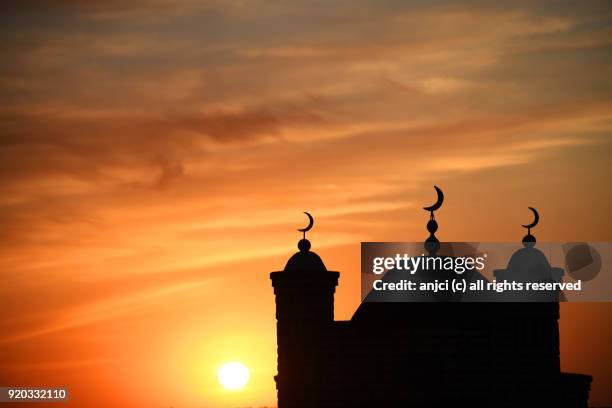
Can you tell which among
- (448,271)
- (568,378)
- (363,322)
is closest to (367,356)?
(363,322)

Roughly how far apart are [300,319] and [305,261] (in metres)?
2.11

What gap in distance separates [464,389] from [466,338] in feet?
6.02

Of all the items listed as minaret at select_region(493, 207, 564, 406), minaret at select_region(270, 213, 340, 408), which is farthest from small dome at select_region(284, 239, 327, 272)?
minaret at select_region(493, 207, 564, 406)

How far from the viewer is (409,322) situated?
44.7 m

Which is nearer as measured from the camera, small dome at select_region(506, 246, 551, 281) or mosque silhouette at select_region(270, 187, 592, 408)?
mosque silhouette at select_region(270, 187, 592, 408)

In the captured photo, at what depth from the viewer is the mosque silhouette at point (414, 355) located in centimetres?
4416

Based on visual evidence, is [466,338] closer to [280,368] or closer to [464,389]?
[464,389]

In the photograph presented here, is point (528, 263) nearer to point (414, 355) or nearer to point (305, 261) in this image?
point (414, 355)

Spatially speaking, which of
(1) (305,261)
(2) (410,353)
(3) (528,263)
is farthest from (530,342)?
(1) (305,261)

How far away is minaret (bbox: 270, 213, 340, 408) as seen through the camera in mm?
44344

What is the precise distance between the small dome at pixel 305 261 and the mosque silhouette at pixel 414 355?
36 mm

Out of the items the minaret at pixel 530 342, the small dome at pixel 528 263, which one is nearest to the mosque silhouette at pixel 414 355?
the minaret at pixel 530 342

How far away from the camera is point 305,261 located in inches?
1762

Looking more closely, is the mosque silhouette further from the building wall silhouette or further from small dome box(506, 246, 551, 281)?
small dome box(506, 246, 551, 281)
